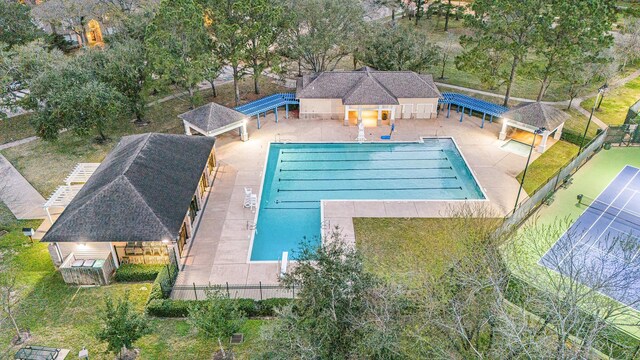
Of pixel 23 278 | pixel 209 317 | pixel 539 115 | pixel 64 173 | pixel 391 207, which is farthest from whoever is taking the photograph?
pixel 539 115

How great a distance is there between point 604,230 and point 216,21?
106ft

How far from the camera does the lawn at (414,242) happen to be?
18.3 m

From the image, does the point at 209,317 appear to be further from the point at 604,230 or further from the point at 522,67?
the point at 522,67

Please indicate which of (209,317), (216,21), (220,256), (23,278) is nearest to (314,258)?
(209,317)

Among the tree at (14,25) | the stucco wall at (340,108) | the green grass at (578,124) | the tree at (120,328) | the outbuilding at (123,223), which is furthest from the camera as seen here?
the tree at (14,25)

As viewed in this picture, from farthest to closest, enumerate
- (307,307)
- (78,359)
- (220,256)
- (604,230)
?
(604,230) < (220,256) < (78,359) < (307,307)

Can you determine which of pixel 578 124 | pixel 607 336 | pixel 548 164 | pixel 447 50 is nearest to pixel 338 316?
pixel 607 336

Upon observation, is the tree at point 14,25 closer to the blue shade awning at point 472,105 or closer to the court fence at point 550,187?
the blue shade awning at point 472,105

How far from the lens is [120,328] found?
52.4ft

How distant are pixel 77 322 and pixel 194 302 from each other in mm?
5170

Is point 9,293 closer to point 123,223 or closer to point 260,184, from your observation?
point 123,223

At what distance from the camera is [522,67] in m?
38.1

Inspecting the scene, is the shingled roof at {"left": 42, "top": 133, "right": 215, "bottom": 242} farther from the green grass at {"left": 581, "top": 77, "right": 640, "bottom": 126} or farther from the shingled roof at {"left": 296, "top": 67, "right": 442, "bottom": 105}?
the green grass at {"left": 581, "top": 77, "right": 640, "bottom": 126}

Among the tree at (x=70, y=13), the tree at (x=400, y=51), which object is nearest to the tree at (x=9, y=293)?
the tree at (x=400, y=51)
